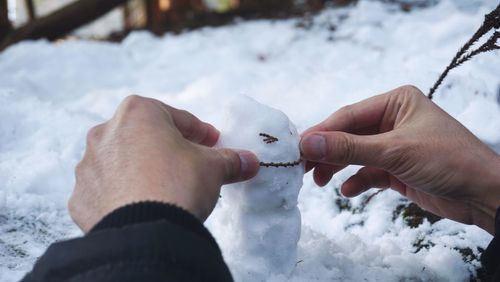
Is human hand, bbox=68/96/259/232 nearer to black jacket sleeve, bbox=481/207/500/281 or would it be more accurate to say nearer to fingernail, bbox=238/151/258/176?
fingernail, bbox=238/151/258/176

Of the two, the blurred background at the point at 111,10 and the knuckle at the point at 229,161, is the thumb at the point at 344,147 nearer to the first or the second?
the knuckle at the point at 229,161

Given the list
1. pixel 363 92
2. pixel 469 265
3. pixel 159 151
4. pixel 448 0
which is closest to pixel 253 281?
pixel 159 151

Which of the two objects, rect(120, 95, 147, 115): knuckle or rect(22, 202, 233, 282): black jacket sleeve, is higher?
rect(120, 95, 147, 115): knuckle

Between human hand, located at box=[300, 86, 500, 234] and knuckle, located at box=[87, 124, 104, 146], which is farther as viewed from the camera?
human hand, located at box=[300, 86, 500, 234]

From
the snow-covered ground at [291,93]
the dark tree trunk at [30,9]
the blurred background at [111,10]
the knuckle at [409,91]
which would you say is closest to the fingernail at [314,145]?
the snow-covered ground at [291,93]

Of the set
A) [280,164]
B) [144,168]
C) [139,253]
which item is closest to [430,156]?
[280,164]

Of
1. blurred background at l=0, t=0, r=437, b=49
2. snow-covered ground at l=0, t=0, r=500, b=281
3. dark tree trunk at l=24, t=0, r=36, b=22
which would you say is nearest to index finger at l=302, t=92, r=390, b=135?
snow-covered ground at l=0, t=0, r=500, b=281
